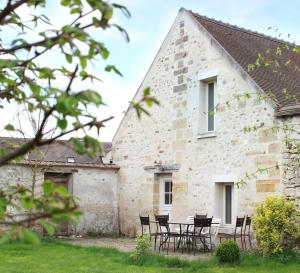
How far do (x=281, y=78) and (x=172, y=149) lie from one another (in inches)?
Answer: 143

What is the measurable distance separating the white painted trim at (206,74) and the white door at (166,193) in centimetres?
310

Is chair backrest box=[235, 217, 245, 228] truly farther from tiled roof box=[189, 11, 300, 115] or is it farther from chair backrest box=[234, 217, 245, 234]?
tiled roof box=[189, 11, 300, 115]

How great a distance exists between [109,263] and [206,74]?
6.10 metres

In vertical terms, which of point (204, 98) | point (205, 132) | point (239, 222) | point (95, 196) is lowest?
point (239, 222)

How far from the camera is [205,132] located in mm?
13891

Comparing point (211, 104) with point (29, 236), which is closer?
point (29, 236)

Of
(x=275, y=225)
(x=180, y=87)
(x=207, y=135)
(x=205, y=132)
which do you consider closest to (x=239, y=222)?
(x=275, y=225)

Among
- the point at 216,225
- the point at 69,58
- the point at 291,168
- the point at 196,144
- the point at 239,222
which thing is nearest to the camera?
the point at 69,58

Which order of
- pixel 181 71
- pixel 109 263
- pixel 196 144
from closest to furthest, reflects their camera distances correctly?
pixel 109 263, pixel 196 144, pixel 181 71

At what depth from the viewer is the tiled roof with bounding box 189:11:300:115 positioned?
12163 millimetres

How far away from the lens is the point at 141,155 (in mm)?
16078

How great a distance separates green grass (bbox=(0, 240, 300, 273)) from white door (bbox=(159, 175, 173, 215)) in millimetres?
3888

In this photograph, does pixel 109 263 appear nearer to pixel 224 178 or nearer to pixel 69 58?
pixel 224 178

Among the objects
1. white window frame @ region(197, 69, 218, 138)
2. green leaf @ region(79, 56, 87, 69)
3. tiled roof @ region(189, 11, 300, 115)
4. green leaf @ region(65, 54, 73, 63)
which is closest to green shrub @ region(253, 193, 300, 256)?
tiled roof @ region(189, 11, 300, 115)
